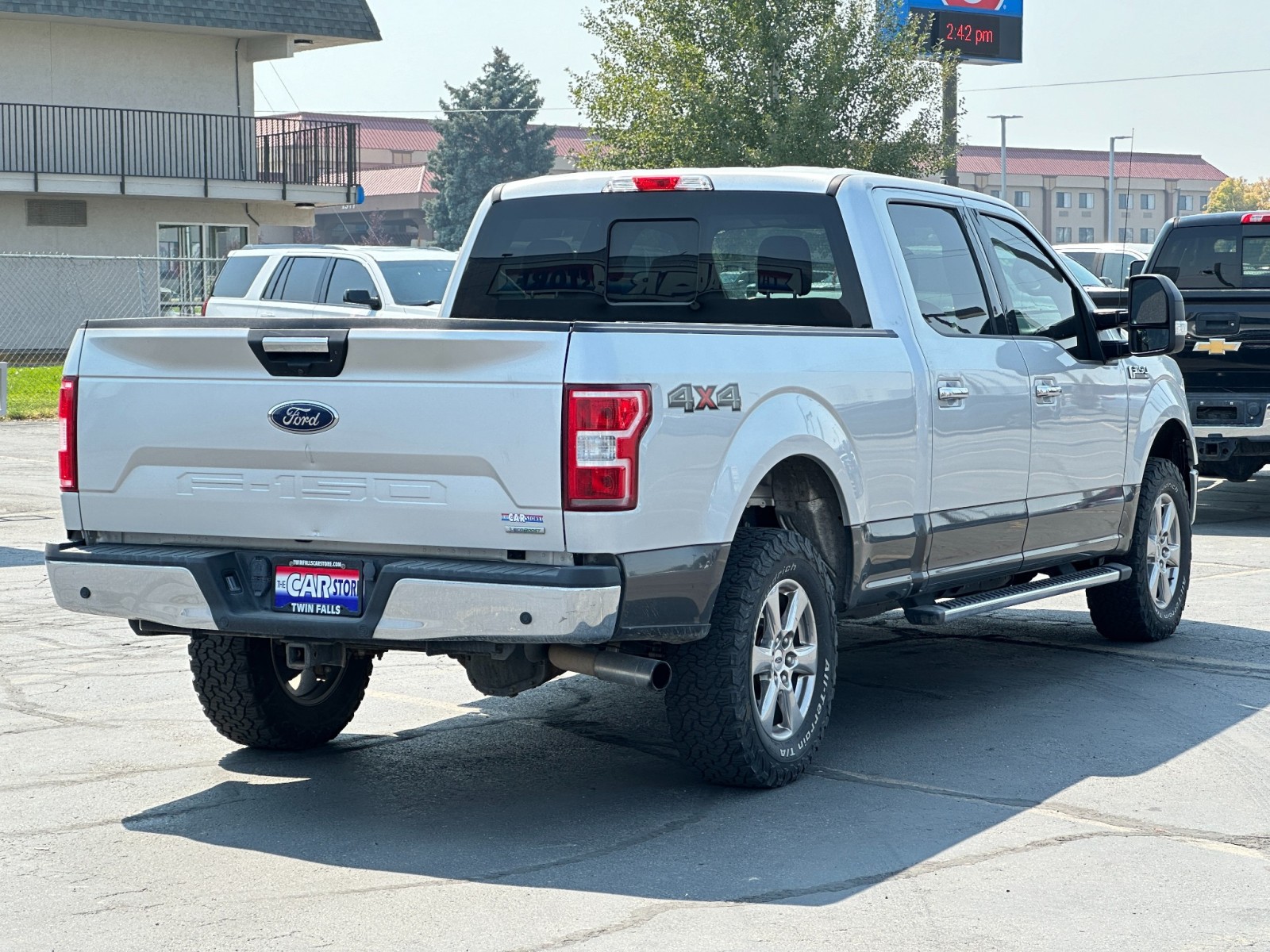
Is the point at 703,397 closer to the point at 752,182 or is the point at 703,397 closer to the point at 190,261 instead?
the point at 752,182

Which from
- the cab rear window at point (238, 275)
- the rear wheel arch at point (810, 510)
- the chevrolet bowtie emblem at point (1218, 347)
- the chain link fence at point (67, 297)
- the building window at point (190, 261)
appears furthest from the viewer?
the building window at point (190, 261)

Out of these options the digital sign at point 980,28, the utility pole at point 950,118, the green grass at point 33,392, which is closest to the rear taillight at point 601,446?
the green grass at point 33,392

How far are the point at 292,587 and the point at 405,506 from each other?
49 centimetres

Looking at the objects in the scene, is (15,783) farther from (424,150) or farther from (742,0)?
(424,150)

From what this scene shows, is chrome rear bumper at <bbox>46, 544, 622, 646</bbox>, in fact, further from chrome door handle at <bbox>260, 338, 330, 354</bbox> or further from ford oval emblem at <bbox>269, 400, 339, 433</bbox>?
chrome door handle at <bbox>260, 338, 330, 354</bbox>

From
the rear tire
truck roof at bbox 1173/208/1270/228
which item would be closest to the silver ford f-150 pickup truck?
truck roof at bbox 1173/208/1270/228

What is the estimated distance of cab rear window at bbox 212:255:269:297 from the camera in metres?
20.8

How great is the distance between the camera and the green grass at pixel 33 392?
24.5 meters

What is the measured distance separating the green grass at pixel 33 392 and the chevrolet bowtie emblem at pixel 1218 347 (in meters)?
14.1

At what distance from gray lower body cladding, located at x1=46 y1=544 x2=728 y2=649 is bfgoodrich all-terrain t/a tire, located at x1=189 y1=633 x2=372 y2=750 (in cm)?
50

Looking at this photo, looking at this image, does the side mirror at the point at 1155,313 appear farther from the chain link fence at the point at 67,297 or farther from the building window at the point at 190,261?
the chain link fence at the point at 67,297

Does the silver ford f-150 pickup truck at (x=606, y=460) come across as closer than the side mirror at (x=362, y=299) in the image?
Yes

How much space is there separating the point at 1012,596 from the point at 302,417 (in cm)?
330

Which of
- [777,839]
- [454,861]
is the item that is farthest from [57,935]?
[777,839]
